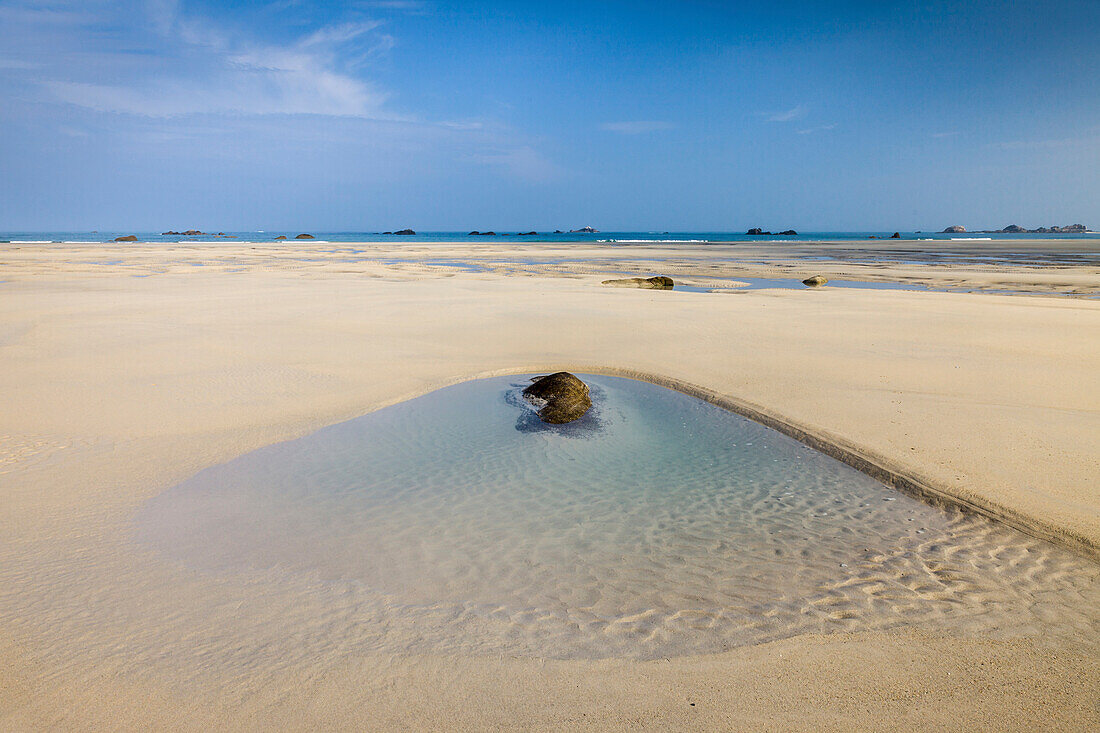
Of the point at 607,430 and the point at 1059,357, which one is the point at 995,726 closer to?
the point at 607,430

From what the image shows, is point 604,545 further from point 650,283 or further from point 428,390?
point 650,283

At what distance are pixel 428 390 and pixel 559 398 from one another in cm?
203

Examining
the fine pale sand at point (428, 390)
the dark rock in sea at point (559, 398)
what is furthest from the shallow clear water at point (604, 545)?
the dark rock in sea at point (559, 398)

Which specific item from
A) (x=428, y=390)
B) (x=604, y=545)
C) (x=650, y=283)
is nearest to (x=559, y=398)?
(x=428, y=390)

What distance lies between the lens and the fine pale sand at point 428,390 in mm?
2645

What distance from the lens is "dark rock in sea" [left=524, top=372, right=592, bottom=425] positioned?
22.9ft

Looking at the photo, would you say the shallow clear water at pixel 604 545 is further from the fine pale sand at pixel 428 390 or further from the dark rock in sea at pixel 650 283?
the dark rock in sea at pixel 650 283

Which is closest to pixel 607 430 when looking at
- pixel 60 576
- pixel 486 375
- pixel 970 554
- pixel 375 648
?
pixel 486 375

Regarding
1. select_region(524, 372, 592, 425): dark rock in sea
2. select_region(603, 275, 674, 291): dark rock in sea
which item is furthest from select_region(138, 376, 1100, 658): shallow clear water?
select_region(603, 275, 674, 291): dark rock in sea

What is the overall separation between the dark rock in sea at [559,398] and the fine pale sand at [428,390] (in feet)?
5.27

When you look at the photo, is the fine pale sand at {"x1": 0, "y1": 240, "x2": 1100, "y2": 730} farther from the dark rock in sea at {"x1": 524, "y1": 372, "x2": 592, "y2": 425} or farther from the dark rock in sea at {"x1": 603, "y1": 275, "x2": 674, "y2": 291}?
the dark rock in sea at {"x1": 603, "y1": 275, "x2": 674, "y2": 291}

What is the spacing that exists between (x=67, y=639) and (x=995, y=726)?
453 centimetres

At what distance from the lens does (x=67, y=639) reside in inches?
119

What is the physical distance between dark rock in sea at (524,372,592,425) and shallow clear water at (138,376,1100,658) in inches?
30.0
